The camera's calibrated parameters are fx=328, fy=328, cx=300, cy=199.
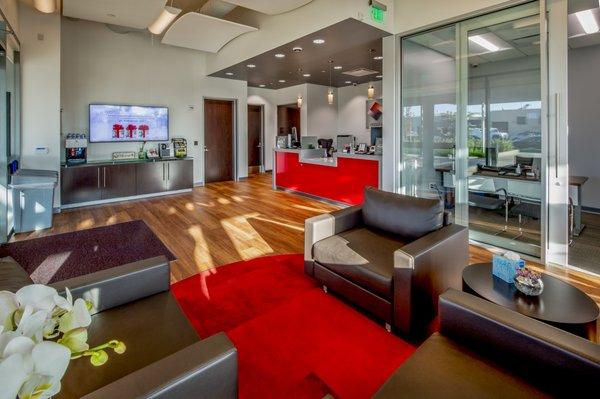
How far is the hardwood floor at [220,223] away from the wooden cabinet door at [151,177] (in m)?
0.28

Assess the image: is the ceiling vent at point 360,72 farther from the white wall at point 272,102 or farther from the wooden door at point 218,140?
the wooden door at point 218,140

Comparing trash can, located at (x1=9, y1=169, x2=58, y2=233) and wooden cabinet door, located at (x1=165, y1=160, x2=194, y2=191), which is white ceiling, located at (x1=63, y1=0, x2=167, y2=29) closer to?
trash can, located at (x1=9, y1=169, x2=58, y2=233)

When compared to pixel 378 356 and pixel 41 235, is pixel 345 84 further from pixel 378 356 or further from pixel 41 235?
pixel 378 356

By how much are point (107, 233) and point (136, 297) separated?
3324 mm

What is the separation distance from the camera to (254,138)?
10.7 m

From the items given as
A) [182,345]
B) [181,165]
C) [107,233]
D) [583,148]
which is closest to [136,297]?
[182,345]

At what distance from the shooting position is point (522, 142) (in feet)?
12.0

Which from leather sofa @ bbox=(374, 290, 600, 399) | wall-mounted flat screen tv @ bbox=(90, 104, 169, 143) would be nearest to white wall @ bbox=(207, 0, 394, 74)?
wall-mounted flat screen tv @ bbox=(90, 104, 169, 143)

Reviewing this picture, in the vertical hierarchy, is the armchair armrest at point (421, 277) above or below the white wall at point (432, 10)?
below

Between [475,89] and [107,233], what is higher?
[475,89]

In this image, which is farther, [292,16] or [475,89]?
[292,16]

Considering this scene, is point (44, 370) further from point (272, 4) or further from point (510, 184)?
point (272, 4)

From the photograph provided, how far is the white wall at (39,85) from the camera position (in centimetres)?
511

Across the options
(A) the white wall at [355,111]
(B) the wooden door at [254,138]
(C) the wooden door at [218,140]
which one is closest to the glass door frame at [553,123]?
(A) the white wall at [355,111]
